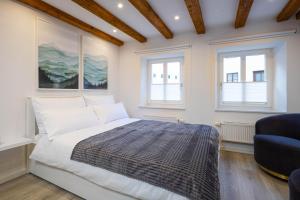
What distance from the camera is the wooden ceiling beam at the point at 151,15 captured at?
221 cm

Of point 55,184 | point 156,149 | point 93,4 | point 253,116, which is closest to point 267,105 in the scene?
point 253,116

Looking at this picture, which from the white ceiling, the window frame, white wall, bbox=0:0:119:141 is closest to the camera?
white wall, bbox=0:0:119:141

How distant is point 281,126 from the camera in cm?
253

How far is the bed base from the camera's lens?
1.49 m

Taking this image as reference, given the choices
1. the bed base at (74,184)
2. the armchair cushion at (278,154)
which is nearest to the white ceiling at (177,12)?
the armchair cushion at (278,154)

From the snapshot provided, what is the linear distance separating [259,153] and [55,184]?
9.27 feet

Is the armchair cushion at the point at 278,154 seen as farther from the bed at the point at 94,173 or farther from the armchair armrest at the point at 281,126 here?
the bed at the point at 94,173

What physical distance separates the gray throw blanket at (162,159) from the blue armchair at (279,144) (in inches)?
40.3

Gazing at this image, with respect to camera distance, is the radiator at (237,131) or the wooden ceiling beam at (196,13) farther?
the radiator at (237,131)

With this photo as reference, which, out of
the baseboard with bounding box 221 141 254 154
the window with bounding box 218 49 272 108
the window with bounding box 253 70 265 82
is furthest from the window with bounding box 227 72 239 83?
the baseboard with bounding box 221 141 254 154

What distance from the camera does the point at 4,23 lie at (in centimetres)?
197

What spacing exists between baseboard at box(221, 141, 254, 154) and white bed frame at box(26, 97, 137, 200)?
8.12ft

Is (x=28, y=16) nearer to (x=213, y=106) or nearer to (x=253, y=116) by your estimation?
(x=213, y=106)

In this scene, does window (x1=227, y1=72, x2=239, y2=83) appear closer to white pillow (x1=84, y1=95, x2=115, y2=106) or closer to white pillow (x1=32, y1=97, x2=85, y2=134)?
white pillow (x1=84, y1=95, x2=115, y2=106)
